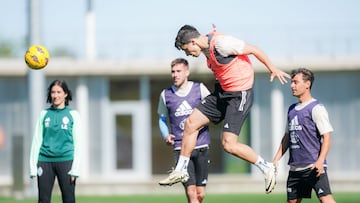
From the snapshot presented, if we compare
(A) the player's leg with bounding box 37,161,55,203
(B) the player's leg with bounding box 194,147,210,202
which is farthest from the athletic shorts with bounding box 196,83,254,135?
(A) the player's leg with bounding box 37,161,55,203

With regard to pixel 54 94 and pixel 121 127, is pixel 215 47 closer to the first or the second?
pixel 54 94

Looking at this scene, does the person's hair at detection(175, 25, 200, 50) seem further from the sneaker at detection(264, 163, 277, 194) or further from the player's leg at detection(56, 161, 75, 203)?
the player's leg at detection(56, 161, 75, 203)

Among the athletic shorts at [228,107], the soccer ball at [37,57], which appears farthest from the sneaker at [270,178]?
the soccer ball at [37,57]

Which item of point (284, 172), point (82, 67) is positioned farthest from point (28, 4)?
point (284, 172)

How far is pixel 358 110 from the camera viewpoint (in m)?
33.8

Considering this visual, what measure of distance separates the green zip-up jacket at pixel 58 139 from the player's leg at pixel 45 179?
0.23 feet

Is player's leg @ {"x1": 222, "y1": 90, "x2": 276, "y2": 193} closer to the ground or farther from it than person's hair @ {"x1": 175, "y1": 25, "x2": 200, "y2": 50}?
closer to the ground

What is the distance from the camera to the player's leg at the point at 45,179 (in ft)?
41.0

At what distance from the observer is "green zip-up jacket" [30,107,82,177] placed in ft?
41.1

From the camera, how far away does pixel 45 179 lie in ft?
41.1

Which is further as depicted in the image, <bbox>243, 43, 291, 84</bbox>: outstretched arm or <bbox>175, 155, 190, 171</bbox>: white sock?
<bbox>175, 155, 190, 171</bbox>: white sock

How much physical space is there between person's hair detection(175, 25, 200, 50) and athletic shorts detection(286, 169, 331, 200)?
207cm

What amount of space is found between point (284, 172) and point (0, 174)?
997 cm

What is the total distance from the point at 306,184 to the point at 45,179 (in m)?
3.37
